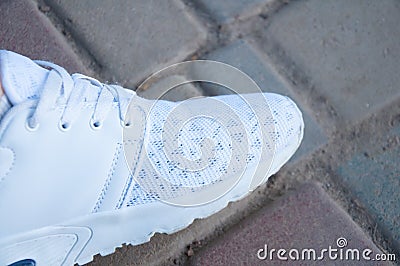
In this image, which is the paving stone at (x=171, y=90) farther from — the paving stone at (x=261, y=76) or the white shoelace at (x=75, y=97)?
the white shoelace at (x=75, y=97)

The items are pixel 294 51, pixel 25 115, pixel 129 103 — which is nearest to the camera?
pixel 25 115

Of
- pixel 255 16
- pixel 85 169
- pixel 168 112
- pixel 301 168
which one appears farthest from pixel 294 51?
pixel 85 169

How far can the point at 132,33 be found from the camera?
126cm

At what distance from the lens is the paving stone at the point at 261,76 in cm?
116

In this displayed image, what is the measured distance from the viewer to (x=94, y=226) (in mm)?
953

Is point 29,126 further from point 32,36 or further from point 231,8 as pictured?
point 231,8

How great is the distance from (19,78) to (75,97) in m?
0.09

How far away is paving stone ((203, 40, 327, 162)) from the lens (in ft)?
3.81

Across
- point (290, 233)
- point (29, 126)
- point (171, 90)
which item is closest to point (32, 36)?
point (171, 90)

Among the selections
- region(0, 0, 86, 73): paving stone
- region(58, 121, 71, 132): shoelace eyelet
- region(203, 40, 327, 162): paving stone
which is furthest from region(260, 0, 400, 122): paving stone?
region(58, 121, 71, 132): shoelace eyelet

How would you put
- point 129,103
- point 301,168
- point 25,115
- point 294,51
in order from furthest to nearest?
point 294,51, point 301,168, point 129,103, point 25,115

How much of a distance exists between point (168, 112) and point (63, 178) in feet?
0.71

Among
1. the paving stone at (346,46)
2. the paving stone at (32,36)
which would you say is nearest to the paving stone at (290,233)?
the paving stone at (346,46)

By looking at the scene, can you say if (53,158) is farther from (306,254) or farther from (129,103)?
(306,254)
